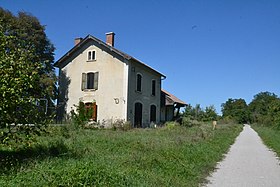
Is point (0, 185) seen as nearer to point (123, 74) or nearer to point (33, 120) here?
point (33, 120)

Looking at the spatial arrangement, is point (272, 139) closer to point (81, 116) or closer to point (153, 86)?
point (153, 86)

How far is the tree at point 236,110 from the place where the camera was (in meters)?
82.1

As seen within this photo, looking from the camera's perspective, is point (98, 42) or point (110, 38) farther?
point (110, 38)

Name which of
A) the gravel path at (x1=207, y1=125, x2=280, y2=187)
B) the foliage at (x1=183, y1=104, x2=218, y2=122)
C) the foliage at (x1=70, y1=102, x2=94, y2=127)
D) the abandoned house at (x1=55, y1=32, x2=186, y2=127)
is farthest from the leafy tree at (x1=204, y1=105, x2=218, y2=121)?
the gravel path at (x1=207, y1=125, x2=280, y2=187)

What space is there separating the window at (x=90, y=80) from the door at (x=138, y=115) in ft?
11.7

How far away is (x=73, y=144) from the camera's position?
10.3m

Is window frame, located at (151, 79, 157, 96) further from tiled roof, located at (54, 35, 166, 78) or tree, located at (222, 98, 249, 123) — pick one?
tree, located at (222, 98, 249, 123)

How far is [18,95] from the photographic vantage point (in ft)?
23.7

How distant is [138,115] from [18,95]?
59.1ft

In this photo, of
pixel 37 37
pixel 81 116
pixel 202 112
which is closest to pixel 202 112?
pixel 202 112

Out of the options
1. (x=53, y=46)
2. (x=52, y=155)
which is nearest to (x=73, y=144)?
(x=52, y=155)

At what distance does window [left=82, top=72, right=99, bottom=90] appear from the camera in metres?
24.3

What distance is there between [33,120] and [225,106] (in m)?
103

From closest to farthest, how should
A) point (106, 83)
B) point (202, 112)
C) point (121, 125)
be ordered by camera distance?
point (121, 125), point (106, 83), point (202, 112)
